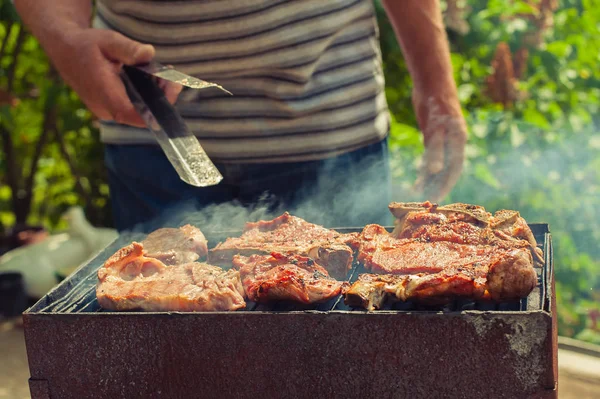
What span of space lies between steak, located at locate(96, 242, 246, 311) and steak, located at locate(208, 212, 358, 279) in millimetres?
191

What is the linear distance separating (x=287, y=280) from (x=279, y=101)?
50.1 inches

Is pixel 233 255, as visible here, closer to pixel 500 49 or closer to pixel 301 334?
pixel 301 334

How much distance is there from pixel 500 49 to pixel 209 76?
124 inches

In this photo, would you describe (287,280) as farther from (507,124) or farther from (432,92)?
(507,124)

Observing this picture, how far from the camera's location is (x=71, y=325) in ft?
7.32

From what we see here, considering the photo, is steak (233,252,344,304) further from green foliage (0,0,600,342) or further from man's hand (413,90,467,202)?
green foliage (0,0,600,342)

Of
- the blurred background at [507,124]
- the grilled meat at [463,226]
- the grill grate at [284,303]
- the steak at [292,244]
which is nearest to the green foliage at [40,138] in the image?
the blurred background at [507,124]

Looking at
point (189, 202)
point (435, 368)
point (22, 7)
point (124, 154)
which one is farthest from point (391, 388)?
point (22, 7)

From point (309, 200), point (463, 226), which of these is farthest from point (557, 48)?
point (463, 226)

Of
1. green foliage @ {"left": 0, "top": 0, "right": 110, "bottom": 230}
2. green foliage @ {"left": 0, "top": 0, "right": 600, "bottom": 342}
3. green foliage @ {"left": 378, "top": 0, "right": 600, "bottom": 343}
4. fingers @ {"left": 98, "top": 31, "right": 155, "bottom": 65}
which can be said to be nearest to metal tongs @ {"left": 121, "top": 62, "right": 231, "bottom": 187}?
fingers @ {"left": 98, "top": 31, "right": 155, "bottom": 65}

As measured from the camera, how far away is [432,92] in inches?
143

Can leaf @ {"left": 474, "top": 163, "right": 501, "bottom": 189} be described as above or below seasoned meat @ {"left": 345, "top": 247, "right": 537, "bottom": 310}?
below

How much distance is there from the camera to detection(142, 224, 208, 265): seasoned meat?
2.64m

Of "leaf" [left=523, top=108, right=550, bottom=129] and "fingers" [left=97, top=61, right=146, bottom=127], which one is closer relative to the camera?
"fingers" [left=97, top=61, right=146, bottom=127]
